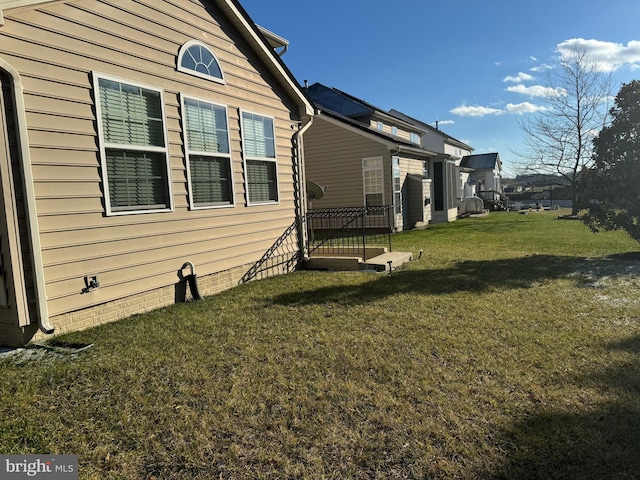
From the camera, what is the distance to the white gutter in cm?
→ 386

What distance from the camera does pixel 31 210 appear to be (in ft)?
12.9

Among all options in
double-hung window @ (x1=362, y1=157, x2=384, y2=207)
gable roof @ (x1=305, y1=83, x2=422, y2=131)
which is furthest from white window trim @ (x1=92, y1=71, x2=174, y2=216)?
gable roof @ (x1=305, y1=83, x2=422, y2=131)

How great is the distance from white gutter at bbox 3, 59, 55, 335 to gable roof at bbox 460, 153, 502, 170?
44.6 metres

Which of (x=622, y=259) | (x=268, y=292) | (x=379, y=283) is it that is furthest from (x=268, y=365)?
(x=622, y=259)

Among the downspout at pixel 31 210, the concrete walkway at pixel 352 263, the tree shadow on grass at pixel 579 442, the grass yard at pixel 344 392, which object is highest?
the downspout at pixel 31 210

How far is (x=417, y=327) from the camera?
4.77 m

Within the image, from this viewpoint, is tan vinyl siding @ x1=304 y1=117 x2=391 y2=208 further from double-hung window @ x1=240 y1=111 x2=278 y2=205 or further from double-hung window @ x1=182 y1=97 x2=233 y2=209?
double-hung window @ x1=182 y1=97 x2=233 y2=209

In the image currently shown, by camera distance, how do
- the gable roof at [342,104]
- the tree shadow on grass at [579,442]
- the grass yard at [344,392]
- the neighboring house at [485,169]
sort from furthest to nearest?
the neighboring house at [485,169]
the gable roof at [342,104]
the grass yard at [344,392]
the tree shadow on grass at [579,442]

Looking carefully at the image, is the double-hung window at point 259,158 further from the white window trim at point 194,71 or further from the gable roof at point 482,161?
the gable roof at point 482,161

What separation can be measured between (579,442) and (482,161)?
46.1 m

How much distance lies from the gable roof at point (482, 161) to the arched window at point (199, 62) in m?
41.6

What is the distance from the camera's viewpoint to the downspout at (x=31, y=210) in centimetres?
387

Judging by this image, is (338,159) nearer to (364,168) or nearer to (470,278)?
(364,168)

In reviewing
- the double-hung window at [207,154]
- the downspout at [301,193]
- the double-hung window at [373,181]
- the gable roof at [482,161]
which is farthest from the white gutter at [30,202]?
the gable roof at [482,161]
